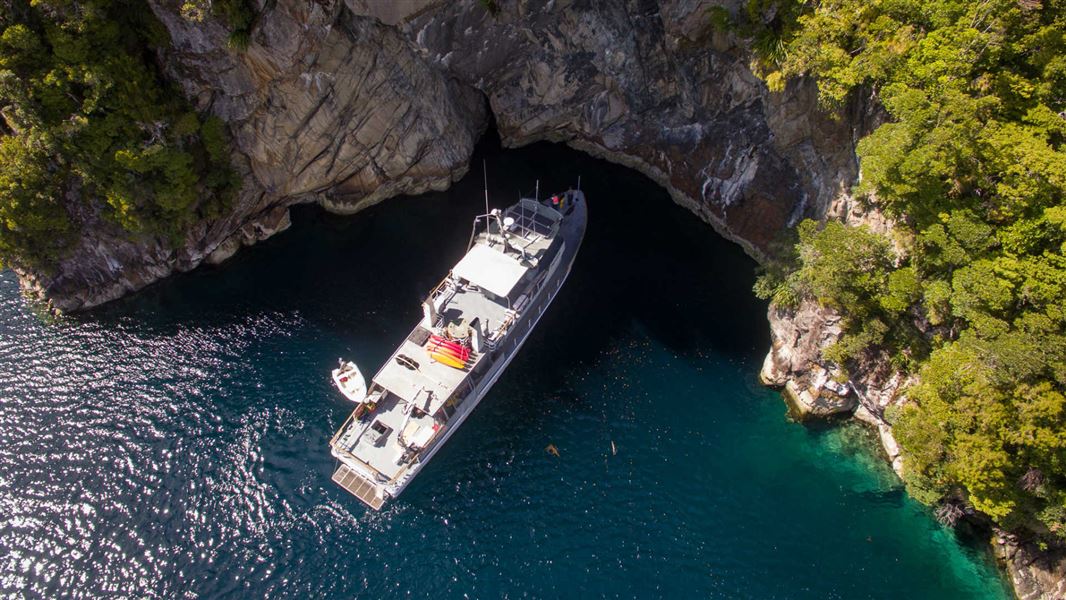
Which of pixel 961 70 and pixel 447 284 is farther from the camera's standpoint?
pixel 447 284

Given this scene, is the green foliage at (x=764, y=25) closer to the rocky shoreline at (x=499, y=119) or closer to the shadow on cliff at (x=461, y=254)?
the rocky shoreline at (x=499, y=119)

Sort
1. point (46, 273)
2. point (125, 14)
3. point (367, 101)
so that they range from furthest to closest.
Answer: point (367, 101) < point (46, 273) < point (125, 14)

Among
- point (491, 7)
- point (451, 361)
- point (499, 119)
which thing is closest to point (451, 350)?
point (451, 361)

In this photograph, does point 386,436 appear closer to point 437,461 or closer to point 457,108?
point 437,461

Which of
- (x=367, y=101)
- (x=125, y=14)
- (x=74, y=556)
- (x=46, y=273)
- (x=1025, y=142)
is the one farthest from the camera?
(x=367, y=101)

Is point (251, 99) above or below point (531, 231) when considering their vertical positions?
below

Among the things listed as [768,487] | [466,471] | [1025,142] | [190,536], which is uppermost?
[1025,142]

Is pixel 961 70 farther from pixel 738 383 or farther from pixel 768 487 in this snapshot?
pixel 768 487

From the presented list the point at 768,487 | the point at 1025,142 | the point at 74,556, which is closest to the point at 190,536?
the point at 74,556
